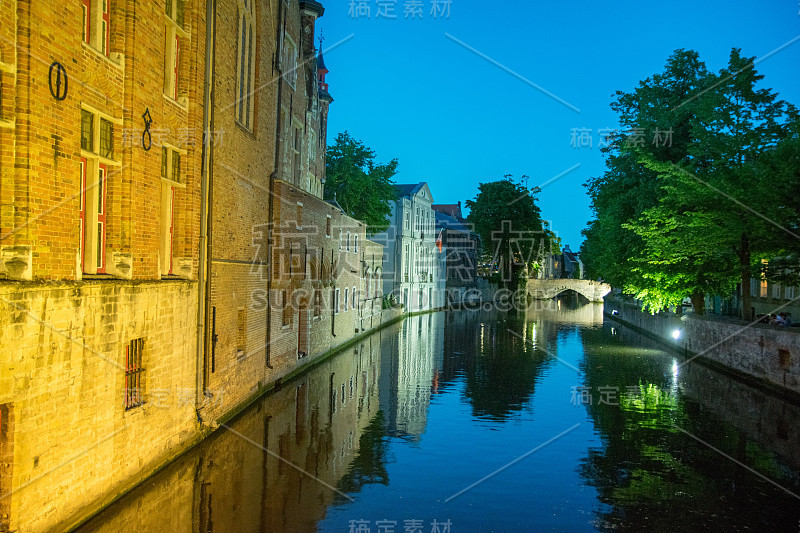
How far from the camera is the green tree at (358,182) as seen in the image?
155 ft

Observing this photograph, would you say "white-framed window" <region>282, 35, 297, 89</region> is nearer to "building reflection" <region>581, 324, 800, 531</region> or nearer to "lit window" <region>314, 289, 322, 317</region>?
"lit window" <region>314, 289, 322, 317</region>

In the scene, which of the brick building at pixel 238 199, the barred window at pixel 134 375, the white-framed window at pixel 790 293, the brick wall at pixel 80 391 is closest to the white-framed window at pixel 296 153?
the brick building at pixel 238 199

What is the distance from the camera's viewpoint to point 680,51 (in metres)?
35.7

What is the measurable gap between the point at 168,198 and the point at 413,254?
5116cm

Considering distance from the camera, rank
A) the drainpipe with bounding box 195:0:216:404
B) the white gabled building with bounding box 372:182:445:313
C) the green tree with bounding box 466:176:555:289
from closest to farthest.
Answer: the drainpipe with bounding box 195:0:216:404 < the white gabled building with bounding box 372:182:445:313 < the green tree with bounding box 466:176:555:289

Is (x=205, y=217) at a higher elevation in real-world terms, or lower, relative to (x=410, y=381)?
higher

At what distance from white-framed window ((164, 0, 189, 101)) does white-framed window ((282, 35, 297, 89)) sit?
8879 millimetres

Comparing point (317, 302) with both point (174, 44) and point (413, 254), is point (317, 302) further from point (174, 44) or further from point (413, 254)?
point (413, 254)

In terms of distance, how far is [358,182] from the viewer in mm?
47062

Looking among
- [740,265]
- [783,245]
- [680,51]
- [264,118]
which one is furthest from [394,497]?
[680,51]

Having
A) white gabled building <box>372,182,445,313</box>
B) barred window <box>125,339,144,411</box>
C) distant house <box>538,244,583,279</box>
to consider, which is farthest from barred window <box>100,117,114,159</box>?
distant house <box>538,244,583,279</box>

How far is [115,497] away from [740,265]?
2464cm

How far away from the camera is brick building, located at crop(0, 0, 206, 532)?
7.62m
